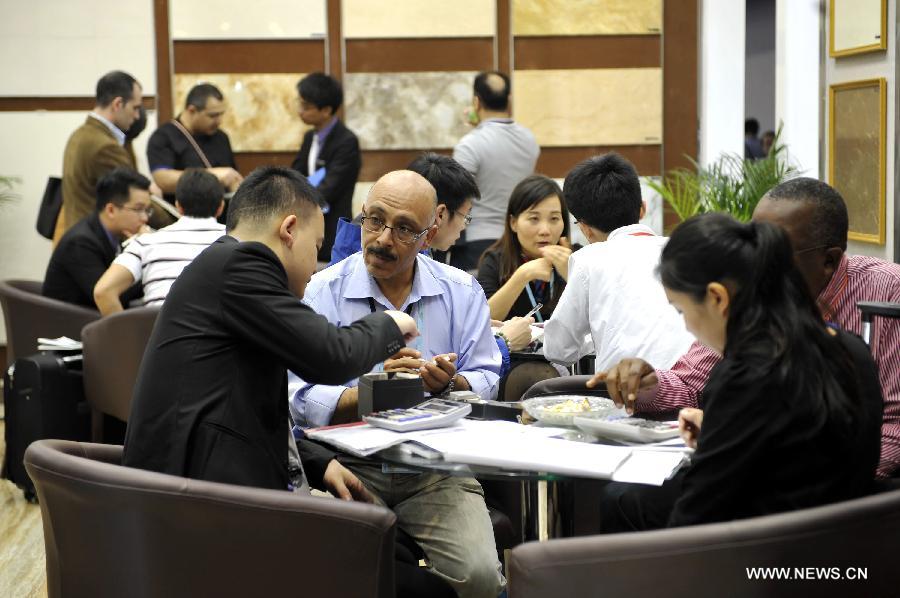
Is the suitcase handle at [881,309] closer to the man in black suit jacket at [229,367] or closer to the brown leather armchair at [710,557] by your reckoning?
the brown leather armchair at [710,557]

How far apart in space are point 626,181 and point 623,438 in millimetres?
1581

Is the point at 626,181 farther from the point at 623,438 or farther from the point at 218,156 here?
the point at 218,156

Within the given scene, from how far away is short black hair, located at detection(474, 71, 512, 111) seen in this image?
618 cm

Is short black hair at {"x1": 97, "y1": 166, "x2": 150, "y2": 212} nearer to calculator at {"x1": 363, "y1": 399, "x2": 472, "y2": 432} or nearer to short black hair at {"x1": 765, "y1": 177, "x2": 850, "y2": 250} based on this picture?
calculator at {"x1": 363, "y1": 399, "x2": 472, "y2": 432}

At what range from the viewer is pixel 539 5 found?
7488 millimetres

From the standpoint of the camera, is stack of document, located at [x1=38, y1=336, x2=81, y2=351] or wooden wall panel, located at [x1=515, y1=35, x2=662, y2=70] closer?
stack of document, located at [x1=38, y1=336, x2=81, y2=351]

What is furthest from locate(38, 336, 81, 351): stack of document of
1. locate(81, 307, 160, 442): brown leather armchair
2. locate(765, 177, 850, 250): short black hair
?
locate(765, 177, 850, 250): short black hair

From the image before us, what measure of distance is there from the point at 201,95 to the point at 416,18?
1556 mm

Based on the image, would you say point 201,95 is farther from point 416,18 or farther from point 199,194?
point 199,194

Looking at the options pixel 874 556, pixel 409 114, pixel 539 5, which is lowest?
pixel 874 556

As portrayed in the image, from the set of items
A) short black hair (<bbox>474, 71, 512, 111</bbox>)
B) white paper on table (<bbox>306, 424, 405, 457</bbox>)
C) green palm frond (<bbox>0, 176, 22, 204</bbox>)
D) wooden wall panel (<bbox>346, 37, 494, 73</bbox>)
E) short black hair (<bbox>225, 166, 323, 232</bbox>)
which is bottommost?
white paper on table (<bbox>306, 424, 405, 457</bbox>)

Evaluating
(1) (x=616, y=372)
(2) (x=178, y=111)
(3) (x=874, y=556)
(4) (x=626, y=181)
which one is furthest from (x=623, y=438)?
(2) (x=178, y=111)

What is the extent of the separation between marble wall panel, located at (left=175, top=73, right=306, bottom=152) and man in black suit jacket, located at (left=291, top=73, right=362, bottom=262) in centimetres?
76

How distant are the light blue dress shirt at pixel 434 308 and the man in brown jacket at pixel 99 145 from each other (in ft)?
12.1
